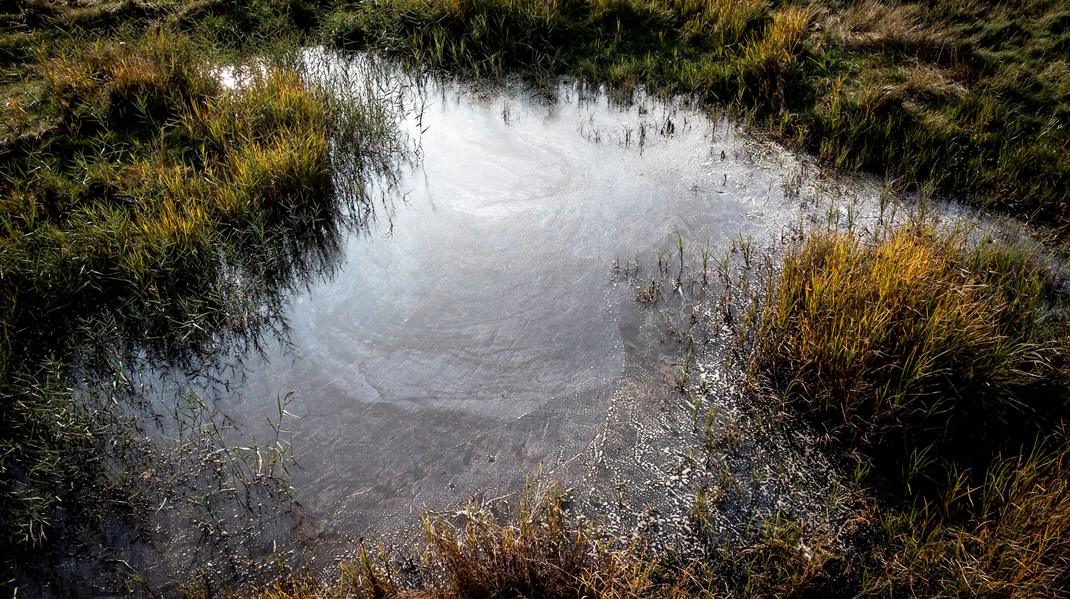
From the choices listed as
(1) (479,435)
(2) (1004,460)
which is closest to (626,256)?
(1) (479,435)

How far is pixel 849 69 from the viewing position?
4.84 meters

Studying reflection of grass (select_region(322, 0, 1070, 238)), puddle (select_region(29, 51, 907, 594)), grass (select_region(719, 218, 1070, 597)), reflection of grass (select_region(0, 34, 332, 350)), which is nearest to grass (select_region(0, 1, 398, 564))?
reflection of grass (select_region(0, 34, 332, 350))

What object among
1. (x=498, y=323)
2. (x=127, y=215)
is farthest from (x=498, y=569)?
(x=127, y=215)

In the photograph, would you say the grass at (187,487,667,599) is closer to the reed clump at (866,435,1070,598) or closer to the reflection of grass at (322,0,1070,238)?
the reed clump at (866,435,1070,598)

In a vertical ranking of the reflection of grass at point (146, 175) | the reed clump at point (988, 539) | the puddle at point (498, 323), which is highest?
the reflection of grass at point (146, 175)

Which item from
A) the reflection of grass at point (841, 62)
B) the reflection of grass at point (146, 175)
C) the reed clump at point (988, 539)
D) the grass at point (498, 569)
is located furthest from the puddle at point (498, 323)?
the reed clump at point (988, 539)

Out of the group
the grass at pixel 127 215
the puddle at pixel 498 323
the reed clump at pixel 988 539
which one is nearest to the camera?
the reed clump at pixel 988 539

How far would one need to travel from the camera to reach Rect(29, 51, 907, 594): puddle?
8.35 ft

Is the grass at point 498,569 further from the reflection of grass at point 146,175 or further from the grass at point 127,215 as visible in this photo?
the reflection of grass at point 146,175

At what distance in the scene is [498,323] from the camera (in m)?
3.25

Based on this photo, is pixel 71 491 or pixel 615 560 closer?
pixel 615 560

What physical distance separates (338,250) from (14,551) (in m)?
2.02

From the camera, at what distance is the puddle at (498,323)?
8.35ft

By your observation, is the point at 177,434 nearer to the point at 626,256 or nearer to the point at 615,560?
the point at 615,560
